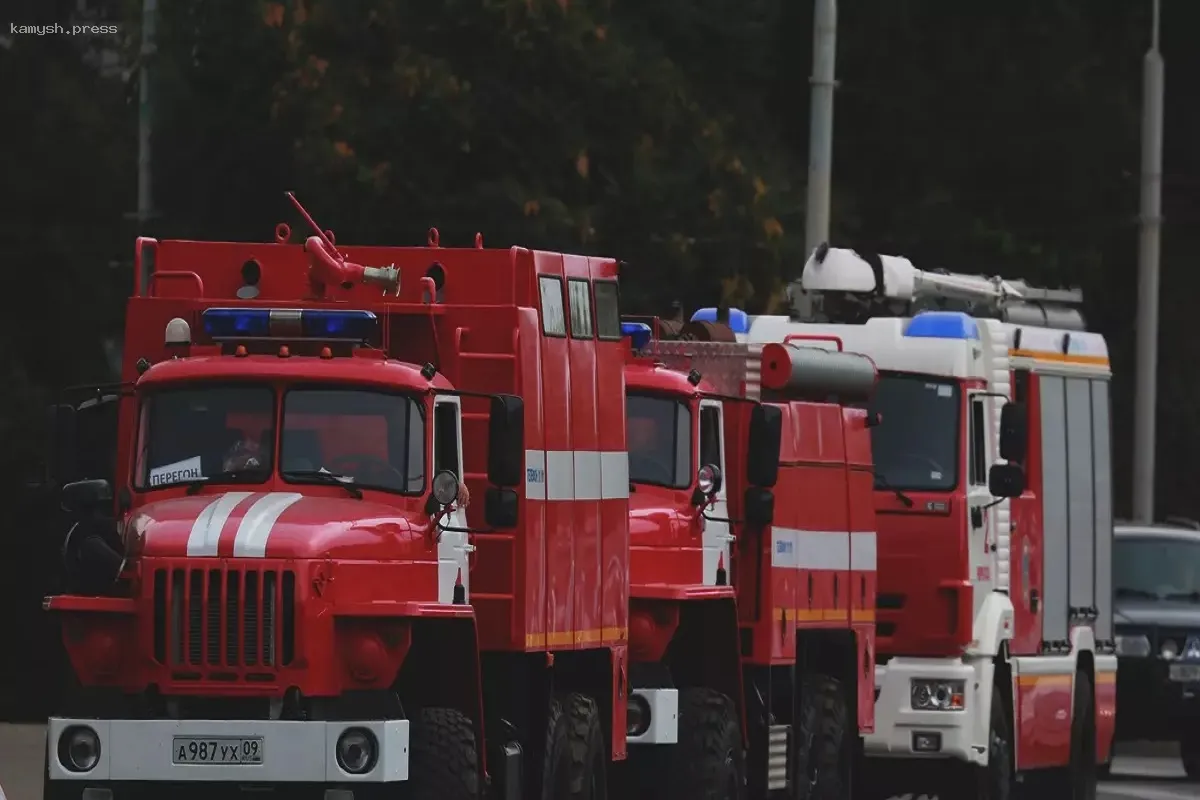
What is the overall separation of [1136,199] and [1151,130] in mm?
3552

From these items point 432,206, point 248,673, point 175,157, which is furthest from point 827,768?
point 175,157

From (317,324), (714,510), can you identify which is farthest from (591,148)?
(317,324)

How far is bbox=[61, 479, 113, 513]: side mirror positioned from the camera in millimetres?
13859

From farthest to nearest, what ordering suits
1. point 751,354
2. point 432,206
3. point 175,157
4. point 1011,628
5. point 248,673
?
point 175,157 → point 432,206 → point 1011,628 → point 751,354 → point 248,673

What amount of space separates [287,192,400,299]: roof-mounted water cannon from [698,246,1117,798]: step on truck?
637cm

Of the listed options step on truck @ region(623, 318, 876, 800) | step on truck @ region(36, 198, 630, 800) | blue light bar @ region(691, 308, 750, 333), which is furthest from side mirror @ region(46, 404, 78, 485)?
blue light bar @ region(691, 308, 750, 333)

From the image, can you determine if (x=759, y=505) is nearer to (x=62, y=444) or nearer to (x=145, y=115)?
(x=62, y=444)

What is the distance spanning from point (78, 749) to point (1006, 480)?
887 centimetres

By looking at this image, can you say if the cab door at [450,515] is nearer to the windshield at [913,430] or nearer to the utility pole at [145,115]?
the windshield at [913,430]

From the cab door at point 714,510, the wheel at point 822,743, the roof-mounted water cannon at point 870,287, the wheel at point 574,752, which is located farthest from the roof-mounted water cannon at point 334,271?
the roof-mounted water cannon at point 870,287

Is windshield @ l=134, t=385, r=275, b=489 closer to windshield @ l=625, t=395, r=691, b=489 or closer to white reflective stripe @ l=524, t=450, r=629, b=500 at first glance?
white reflective stripe @ l=524, t=450, r=629, b=500

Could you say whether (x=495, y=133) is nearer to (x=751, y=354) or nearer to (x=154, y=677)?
(x=751, y=354)

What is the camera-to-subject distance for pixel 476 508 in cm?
1503

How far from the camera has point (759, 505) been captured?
18.5 metres
